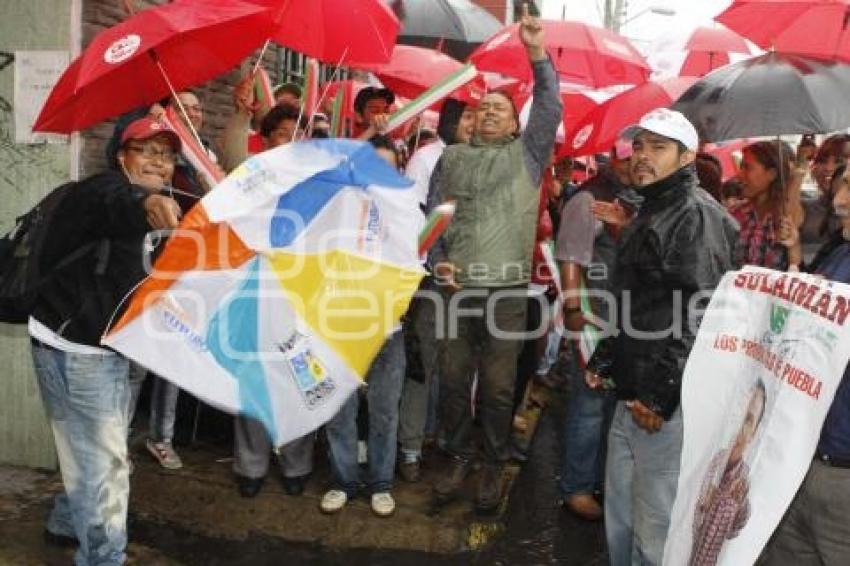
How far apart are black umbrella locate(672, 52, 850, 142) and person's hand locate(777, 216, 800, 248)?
47 cm

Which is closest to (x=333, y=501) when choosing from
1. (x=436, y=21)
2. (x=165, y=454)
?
(x=165, y=454)

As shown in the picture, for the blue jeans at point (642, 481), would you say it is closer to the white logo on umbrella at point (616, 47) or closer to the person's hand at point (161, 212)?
the person's hand at point (161, 212)

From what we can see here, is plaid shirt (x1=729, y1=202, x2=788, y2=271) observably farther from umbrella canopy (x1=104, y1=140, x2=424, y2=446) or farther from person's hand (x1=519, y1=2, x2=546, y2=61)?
umbrella canopy (x1=104, y1=140, x2=424, y2=446)

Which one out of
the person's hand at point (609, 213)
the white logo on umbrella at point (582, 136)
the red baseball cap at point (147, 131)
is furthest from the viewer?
the white logo on umbrella at point (582, 136)

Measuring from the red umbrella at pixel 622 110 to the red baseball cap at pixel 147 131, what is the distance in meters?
3.12

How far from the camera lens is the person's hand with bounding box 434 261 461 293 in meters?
4.44

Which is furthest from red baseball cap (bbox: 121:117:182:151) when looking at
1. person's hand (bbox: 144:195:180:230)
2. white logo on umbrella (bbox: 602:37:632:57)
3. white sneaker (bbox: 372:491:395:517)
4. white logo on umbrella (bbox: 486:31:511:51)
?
white logo on umbrella (bbox: 602:37:632:57)

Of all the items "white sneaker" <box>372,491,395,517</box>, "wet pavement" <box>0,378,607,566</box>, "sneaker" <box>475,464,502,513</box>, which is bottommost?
"wet pavement" <box>0,378,607,566</box>

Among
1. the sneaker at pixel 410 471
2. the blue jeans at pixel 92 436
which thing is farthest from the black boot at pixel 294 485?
the blue jeans at pixel 92 436

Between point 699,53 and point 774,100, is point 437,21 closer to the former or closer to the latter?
point 699,53

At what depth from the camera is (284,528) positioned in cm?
439

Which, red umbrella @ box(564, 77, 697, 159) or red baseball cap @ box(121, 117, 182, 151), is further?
red umbrella @ box(564, 77, 697, 159)

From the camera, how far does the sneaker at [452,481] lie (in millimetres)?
4621

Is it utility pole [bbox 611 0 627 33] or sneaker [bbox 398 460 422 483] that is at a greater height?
utility pole [bbox 611 0 627 33]
